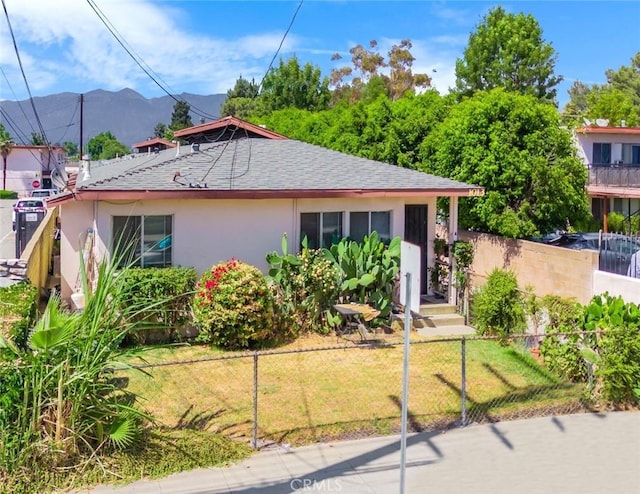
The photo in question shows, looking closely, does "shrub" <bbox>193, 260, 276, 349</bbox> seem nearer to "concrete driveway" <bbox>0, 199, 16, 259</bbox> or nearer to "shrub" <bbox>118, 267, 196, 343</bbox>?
"shrub" <bbox>118, 267, 196, 343</bbox>

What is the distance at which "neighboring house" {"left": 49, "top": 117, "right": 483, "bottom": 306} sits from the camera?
38.3 ft

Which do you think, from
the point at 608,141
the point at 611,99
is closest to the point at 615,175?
the point at 608,141

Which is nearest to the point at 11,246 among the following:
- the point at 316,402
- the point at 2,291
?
the point at 2,291

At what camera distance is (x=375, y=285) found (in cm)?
1260

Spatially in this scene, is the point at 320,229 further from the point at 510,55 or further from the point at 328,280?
the point at 510,55

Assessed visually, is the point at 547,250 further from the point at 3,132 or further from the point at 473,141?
the point at 3,132

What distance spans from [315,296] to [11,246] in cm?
1673

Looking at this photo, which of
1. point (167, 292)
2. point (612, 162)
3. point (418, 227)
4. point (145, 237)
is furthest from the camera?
point (612, 162)

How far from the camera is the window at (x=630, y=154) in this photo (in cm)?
2777

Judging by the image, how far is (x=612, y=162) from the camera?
27594 mm

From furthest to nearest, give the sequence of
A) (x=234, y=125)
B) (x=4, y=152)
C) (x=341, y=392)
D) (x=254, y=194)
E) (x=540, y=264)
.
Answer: (x=4, y=152) → (x=234, y=125) → (x=540, y=264) → (x=254, y=194) → (x=341, y=392)

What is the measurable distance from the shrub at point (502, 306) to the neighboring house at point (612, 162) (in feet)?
53.7

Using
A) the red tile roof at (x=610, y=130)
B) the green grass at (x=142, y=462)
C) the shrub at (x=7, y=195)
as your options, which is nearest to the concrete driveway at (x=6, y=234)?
the shrub at (x=7, y=195)

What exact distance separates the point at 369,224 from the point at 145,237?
4883 millimetres
